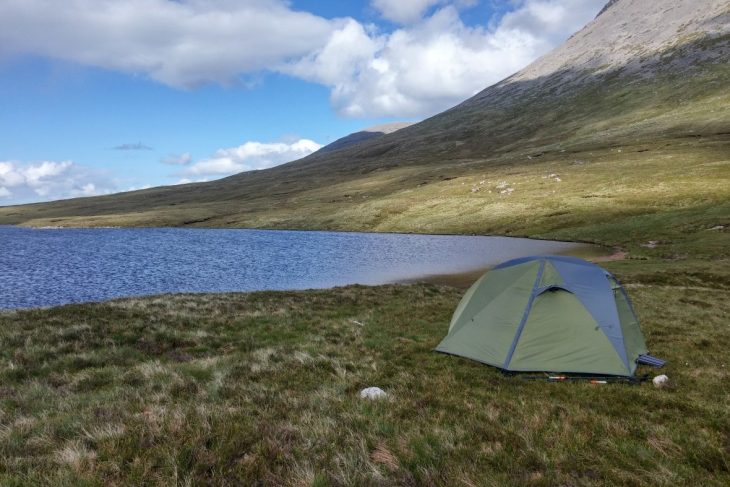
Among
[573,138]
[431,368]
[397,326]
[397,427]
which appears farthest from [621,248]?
[573,138]

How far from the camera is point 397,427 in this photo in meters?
7.71

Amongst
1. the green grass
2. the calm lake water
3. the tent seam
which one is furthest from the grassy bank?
the calm lake water

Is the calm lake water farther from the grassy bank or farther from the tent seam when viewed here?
the tent seam

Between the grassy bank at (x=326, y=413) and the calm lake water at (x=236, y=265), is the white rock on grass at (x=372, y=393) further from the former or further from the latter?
the calm lake water at (x=236, y=265)

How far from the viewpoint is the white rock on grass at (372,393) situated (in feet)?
31.9

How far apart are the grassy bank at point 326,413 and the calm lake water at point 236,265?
23780 mm

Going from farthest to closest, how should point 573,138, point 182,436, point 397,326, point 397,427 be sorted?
point 573,138, point 397,326, point 397,427, point 182,436

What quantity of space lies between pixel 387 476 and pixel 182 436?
340 cm

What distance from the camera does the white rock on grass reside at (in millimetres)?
9711

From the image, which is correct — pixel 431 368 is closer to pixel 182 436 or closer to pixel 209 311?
pixel 182 436

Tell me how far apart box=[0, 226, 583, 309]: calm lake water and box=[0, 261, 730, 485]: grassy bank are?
23.8m

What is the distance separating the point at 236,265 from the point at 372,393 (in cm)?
4823

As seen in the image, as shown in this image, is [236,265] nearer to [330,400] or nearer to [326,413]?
[330,400]

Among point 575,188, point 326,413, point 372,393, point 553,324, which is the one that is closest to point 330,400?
point 326,413
